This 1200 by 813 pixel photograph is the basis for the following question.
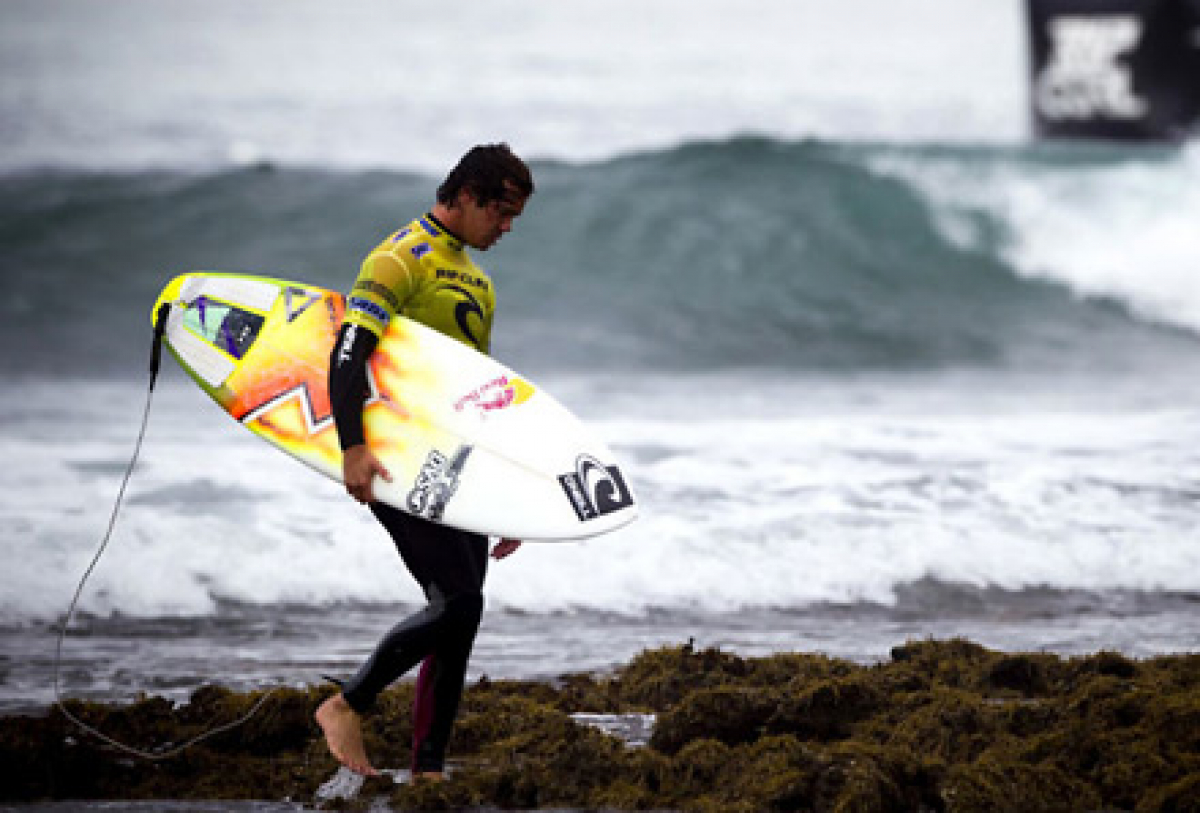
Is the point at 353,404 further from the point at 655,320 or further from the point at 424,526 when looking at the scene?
the point at 655,320

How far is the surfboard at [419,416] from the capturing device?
10.1 feet

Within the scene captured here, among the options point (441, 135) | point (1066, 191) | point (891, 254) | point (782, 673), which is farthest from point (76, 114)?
point (782, 673)

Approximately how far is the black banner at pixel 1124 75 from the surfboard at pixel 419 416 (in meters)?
19.4

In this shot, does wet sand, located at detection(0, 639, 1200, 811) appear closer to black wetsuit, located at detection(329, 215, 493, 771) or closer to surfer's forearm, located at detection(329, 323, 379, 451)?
black wetsuit, located at detection(329, 215, 493, 771)

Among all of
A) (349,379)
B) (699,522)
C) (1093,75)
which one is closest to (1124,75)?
(1093,75)

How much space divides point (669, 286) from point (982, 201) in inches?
191

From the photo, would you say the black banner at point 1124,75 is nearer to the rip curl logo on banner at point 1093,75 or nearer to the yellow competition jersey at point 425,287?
the rip curl logo on banner at point 1093,75

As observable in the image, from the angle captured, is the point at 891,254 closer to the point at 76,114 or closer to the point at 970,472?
the point at 970,472

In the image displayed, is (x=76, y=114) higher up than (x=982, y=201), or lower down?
higher up

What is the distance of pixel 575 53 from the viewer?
20.7 meters

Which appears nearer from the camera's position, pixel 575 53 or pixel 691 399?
pixel 691 399

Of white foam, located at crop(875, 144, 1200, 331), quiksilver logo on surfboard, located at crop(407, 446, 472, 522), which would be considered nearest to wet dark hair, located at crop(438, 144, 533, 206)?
quiksilver logo on surfboard, located at crop(407, 446, 472, 522)

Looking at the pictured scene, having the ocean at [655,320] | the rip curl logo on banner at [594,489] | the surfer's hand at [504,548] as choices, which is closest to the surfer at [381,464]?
the surfer's hand at [504,548]

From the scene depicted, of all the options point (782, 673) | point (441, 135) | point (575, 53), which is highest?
point (575, 53)
